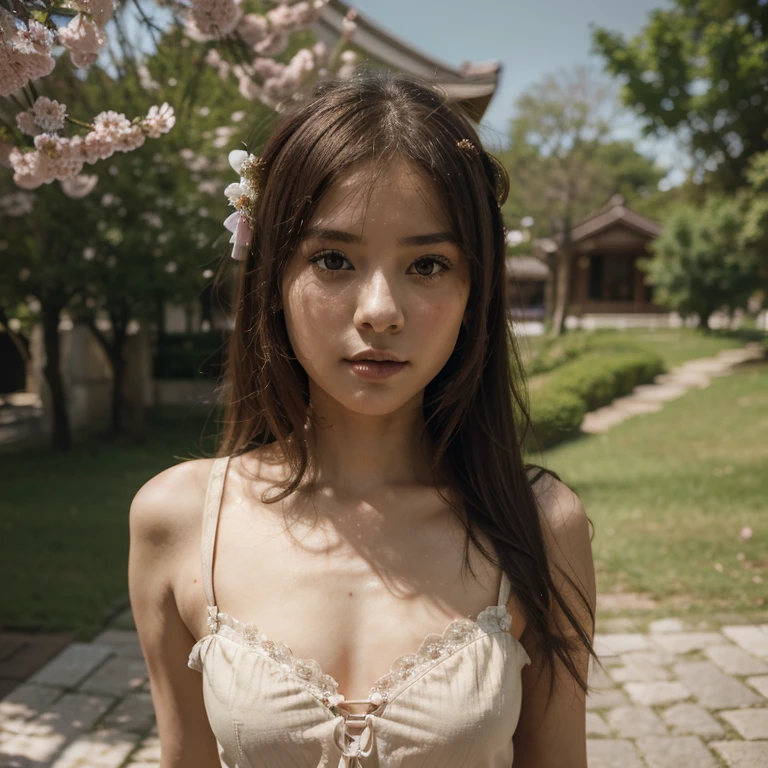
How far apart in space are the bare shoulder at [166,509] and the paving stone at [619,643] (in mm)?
3230

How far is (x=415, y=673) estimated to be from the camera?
1365 millimetres

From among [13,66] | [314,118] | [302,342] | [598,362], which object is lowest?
[598,362]

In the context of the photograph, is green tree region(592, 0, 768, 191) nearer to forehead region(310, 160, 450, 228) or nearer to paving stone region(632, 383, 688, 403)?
paving stone region(632, 383, 688, 403)

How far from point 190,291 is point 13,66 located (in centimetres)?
821

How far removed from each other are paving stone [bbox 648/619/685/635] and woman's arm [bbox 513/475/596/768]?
10.4 ft

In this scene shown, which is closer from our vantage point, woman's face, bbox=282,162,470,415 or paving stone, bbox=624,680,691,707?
woman's face, bbox=282,162,470,415

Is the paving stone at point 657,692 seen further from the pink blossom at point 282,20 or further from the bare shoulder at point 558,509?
the pink blossom at point 282,20

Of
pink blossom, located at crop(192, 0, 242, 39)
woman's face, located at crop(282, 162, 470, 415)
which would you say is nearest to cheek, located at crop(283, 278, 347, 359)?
woman's face, located at crop(282, 162, 470, 415)

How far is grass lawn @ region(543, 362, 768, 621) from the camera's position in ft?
16.9

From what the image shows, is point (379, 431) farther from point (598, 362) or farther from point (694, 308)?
point (694, 308)

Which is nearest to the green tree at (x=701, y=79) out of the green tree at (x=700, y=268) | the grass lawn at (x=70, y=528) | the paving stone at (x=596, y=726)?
the green tree at (x=700, y=268)

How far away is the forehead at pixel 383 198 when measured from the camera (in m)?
1.36

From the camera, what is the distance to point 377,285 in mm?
1345

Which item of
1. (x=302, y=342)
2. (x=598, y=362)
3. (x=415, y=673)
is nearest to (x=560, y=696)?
(x=415, y=673)
